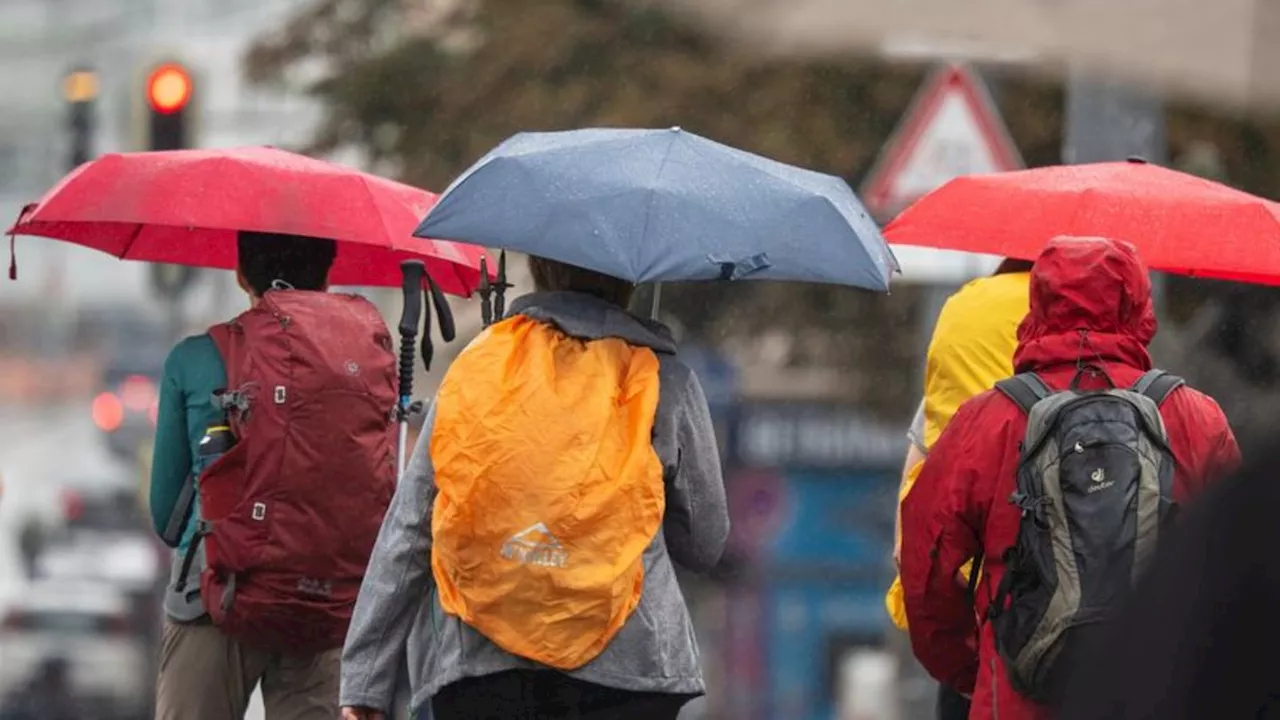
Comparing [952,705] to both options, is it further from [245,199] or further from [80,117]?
[80,117]

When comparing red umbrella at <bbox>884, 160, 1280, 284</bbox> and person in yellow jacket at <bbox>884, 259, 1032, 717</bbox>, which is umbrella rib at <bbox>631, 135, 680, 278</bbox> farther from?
red umbrella at <bbox>884, 160, 1280, 284</bbox>

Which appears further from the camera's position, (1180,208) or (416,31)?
(416,31)

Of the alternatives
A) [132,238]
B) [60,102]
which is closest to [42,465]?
[60,102]

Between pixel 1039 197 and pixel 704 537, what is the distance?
1814 mm

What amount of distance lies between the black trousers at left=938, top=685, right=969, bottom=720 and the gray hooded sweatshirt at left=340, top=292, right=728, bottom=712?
156 centimetres

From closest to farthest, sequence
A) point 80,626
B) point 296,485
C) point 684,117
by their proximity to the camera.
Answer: point 296,485, point 684,117, point 80,626

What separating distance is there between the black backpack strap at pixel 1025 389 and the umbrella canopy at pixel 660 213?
1.02ft

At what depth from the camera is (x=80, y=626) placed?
923 inches

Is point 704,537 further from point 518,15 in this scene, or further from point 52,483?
point 52,483

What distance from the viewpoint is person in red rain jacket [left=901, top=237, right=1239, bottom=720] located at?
488 cm

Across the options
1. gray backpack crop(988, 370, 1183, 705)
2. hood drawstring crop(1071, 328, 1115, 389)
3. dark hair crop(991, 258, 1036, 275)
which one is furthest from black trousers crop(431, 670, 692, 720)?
dark hair crop(991, 258, 1036, 275)

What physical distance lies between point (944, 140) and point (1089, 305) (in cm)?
682

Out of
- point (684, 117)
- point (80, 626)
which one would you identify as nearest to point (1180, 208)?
point (684, 117)

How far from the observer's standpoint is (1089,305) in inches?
194
